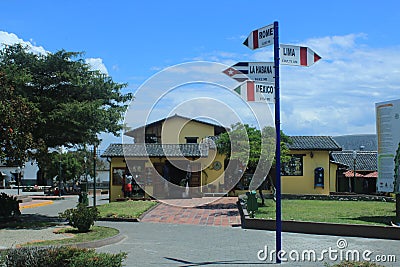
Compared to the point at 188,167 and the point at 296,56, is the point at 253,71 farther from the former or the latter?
the point at 188,167

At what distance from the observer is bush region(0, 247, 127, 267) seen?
24.8 feet

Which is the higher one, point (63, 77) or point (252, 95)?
point (63, 77)

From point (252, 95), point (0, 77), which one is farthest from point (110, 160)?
point (252, 95)

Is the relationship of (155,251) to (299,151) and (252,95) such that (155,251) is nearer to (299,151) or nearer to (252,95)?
(252,95)

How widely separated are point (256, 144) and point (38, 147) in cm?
976

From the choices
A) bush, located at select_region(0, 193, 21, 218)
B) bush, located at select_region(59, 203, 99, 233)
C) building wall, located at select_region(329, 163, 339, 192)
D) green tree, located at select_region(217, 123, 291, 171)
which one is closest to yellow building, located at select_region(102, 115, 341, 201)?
building wall, located at select_region(329, 163, 339, 192)

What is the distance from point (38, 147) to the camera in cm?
1647

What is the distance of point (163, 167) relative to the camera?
3172cm

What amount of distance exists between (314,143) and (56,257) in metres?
28.1

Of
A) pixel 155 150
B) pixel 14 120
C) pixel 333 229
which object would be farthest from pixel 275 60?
pixel 155 150

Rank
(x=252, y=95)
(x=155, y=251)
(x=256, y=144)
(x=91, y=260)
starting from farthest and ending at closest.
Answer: (x=256, y=144)
(x=155, y=251)
(x=252, y=95)
(x=91, y=260)

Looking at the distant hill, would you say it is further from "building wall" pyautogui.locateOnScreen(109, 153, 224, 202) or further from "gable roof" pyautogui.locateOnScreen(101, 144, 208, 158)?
"gable roof" pyautogui.locateOnScreen(101, 144, 208, 158)

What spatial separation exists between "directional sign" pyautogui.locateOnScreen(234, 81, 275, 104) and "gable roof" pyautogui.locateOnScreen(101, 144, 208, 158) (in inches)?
824

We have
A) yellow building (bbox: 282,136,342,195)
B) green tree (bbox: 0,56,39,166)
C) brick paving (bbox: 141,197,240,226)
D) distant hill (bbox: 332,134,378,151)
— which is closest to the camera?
green tree (bbox: 0,56,39,166)
